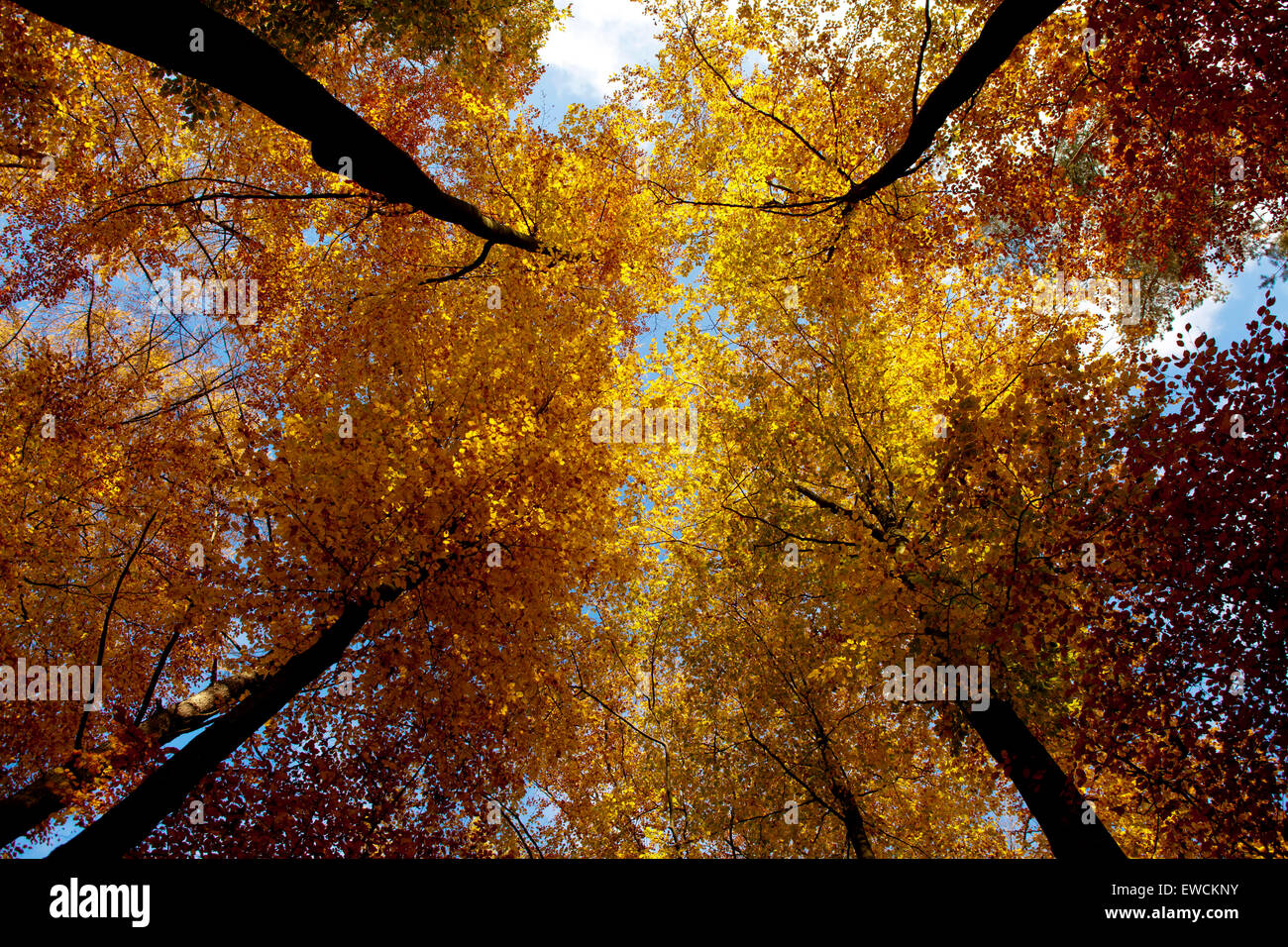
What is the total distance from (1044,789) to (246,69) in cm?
1124

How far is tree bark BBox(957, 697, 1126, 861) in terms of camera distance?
6.55 metres

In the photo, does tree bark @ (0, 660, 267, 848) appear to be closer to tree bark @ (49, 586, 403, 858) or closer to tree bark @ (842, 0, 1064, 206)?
tree bark @ (49, 586, 403, 858)

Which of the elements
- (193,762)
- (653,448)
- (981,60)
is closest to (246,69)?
(981,60)

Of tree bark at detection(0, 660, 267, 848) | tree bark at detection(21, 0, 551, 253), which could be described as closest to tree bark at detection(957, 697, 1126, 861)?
tree bark at detection(21, 0, 551, 253)

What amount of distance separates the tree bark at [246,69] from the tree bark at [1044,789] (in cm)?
997

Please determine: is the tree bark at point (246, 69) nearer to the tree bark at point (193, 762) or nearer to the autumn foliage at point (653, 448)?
the autumn foliage at point (653, 448)

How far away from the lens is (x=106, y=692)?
12195 mm

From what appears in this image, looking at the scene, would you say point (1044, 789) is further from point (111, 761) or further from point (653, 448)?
point (111, 761)

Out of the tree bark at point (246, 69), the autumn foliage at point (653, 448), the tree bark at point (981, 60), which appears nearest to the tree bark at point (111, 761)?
the autumn foliage at point (653, 448)

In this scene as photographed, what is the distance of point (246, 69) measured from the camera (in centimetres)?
454

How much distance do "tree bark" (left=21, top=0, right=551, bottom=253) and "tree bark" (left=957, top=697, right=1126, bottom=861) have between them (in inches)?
392

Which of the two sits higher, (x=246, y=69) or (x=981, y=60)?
(x=981, y=60)
